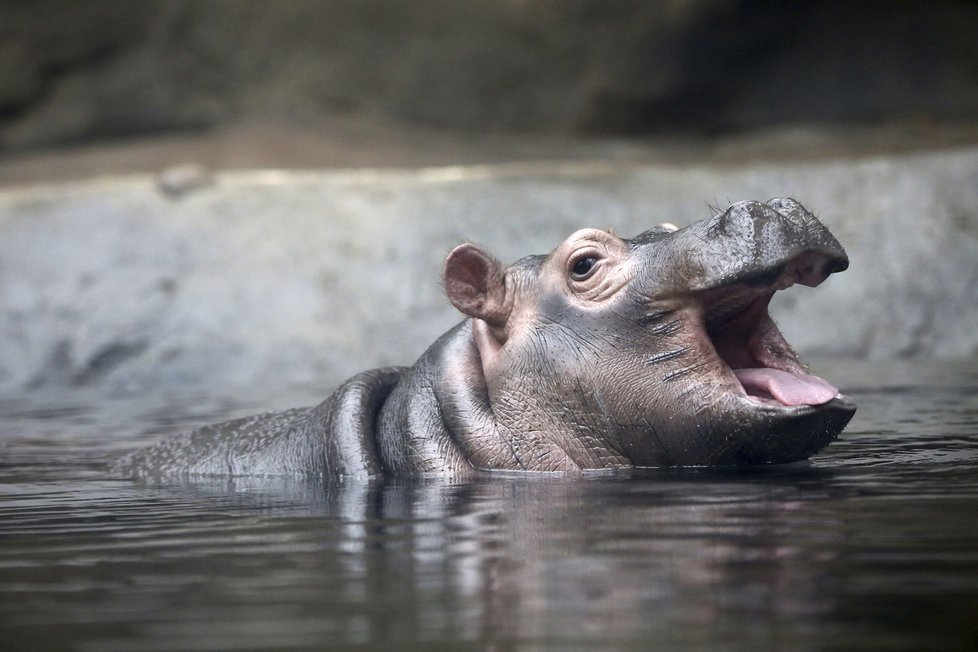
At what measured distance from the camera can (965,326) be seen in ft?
38.0

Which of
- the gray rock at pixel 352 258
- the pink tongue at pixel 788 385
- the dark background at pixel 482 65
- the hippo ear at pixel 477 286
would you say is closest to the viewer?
the pink tongue at pixel 788 385

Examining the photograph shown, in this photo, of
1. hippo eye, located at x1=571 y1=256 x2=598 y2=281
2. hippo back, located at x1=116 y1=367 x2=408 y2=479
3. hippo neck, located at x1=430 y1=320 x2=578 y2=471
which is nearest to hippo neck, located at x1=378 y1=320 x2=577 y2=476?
hippo neck, located at x1=430 y1=320 x2=578 y2=471

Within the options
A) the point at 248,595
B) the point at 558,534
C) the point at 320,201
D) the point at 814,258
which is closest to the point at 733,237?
the point at 814,258

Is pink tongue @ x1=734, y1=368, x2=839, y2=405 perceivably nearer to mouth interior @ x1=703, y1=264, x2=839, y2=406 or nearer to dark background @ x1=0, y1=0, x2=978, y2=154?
mouth interior @ x1=703, y1=264, x2=839, y2=406

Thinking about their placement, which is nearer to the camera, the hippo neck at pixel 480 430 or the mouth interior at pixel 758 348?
the mouth interior at pixel 758 348

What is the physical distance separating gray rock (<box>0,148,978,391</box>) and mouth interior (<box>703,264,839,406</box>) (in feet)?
21.1

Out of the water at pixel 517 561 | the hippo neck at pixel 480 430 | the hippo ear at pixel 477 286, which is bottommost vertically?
the water at pixel 517 561

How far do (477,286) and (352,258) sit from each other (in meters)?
7.20

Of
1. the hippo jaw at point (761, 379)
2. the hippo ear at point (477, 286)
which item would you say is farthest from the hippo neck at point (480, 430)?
the hippo jaw at point (761, 379)

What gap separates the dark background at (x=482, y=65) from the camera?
631 inches

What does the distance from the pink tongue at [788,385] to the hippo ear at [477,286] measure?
0.89 metres

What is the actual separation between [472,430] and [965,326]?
7214 millimetres

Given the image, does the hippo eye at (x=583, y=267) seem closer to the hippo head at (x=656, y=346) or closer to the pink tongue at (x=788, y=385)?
the hippo head at (x=656, y=346)

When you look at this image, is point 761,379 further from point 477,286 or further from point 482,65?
point 482,65
